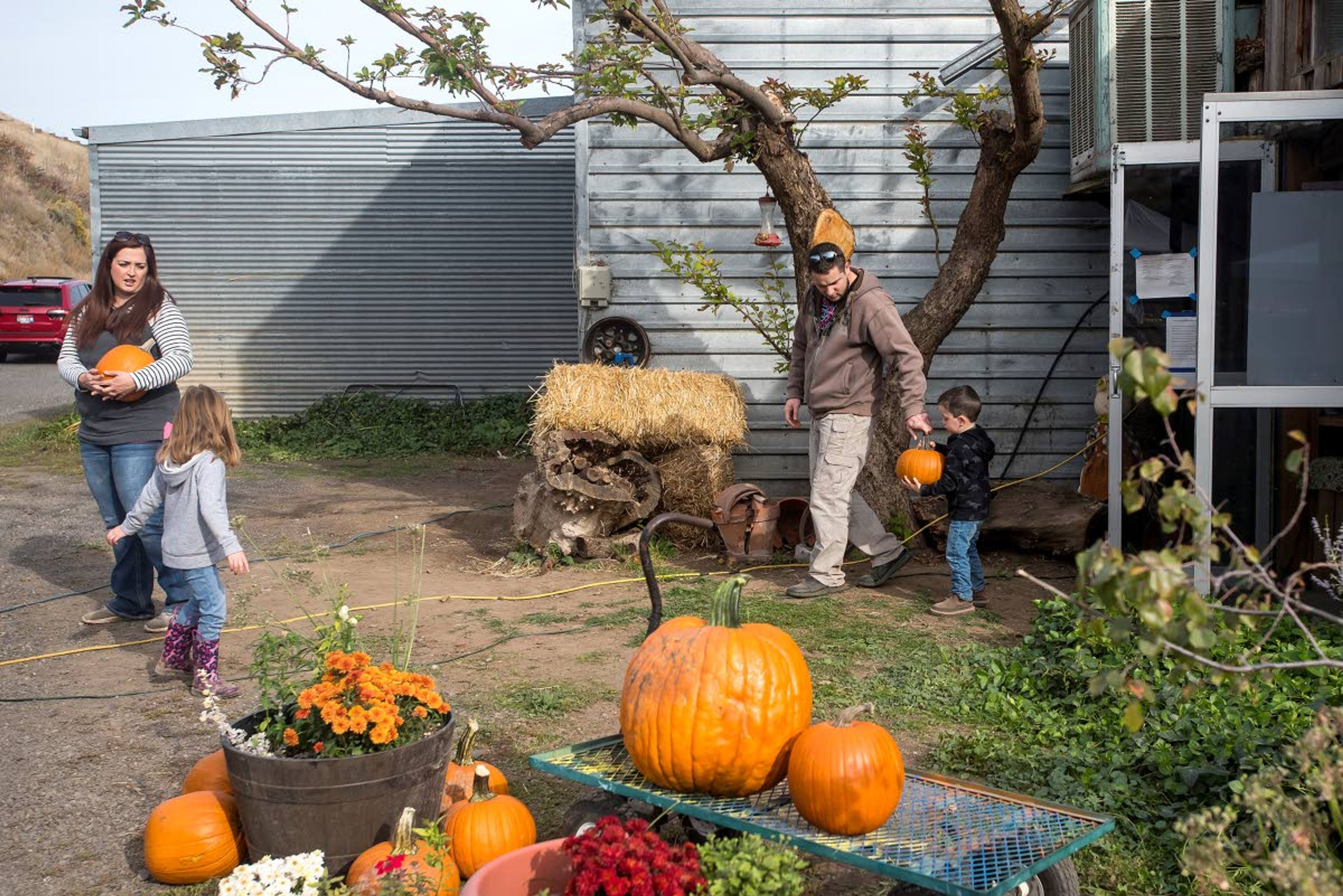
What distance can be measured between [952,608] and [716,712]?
3.90 m

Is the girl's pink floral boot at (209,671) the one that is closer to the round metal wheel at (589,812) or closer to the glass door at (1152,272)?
the round metal wheel at (589,812)

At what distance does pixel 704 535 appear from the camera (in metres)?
8.74

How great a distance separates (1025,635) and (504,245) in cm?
1201

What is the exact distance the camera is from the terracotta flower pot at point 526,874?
2.88 metres

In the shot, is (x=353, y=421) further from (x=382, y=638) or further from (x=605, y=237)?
(x=382, y=638)

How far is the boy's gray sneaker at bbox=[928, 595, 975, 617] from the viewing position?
21.8ft

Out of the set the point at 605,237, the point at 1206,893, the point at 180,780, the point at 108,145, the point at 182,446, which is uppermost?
the point at 108,145

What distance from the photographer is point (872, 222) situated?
9.91 m

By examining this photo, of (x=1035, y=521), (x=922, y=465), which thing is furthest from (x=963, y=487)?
(x=1035, y=521)

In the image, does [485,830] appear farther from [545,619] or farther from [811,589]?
[811,589]

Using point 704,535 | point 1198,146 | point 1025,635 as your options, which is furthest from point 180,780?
point 1198,146

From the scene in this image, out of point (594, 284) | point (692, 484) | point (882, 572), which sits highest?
point (594, 284)

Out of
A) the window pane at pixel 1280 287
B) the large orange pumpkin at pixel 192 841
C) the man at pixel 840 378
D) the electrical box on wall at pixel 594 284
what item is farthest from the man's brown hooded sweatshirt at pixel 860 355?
the large orange pumpkin at pixel 192 841

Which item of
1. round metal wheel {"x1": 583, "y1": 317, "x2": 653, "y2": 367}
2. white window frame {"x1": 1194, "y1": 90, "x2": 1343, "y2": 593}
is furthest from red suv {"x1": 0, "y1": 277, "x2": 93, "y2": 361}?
white window frame {"x1": 1194, "y1": 90, "x2": 1343, "y2": 593}
